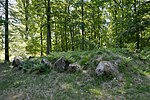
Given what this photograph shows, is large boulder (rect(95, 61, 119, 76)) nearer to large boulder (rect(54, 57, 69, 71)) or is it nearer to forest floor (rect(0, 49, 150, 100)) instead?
forest floor (rect(0, 49, 150, 100))

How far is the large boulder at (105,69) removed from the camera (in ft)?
24.4

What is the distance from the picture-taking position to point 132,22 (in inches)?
420

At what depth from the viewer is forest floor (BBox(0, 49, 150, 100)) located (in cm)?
650

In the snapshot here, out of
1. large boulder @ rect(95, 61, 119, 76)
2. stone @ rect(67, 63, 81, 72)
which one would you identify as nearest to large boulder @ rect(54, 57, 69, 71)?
stone @ rect(67, 63, 81, 72)

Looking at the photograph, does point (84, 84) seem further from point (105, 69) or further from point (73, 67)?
point (73, 67)

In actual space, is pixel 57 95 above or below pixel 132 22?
below

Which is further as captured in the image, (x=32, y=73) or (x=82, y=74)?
(x=32, y=73)

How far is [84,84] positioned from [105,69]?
0.97 m

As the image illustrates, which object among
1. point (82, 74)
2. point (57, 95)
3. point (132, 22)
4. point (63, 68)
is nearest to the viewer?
point (57, 95)

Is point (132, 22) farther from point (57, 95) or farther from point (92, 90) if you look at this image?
point (57, 95)

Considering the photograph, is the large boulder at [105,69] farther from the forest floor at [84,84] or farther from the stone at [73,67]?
the stone at [73,67]

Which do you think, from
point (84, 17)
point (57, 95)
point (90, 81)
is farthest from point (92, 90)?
point (84, 17)

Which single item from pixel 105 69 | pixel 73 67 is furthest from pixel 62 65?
pixel 105 69

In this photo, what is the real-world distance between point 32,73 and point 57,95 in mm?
2458
